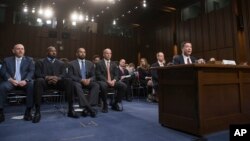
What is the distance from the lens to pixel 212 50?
27.7 feet

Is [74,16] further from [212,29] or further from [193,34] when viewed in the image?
[212,29]

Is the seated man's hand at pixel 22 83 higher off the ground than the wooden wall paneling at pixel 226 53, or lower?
lower

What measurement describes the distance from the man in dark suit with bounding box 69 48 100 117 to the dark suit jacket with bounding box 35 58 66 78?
299 mm

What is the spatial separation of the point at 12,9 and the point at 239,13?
10.1m

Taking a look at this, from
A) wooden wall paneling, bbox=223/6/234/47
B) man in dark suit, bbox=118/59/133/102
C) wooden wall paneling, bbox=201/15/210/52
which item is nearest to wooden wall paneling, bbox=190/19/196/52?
wooden wall paneling, bbox=201/15/210/52

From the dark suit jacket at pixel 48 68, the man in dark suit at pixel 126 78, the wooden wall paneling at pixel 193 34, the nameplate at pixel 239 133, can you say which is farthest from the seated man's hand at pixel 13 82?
the wooden wall paneling at pixel 193 34

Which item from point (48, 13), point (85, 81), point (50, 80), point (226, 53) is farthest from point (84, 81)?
point (48, 13)

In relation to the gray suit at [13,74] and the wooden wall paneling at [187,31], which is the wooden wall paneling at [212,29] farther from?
the gray suit at [13,74]

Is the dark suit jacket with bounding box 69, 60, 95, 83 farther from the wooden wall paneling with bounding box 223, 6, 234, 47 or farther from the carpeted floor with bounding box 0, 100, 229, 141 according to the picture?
the wooden wall paneling with bounding box 223, 6, 234, 47

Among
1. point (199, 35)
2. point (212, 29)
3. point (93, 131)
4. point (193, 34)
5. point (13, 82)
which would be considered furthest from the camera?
point (193, 34)

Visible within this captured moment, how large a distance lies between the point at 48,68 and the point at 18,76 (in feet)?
1.92

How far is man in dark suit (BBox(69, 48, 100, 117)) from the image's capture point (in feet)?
11.8

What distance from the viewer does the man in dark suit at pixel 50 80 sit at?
3.31 metres

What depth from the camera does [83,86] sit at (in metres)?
3.91
